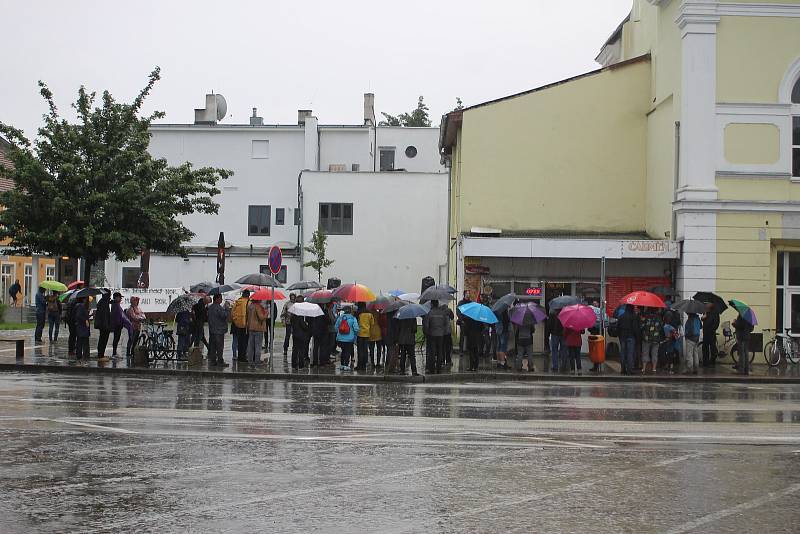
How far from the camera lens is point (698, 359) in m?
25.5

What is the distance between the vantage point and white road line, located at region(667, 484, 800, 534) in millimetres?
7996

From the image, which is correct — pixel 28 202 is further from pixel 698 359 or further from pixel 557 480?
pixel 557 480

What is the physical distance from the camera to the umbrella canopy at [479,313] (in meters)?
22.7

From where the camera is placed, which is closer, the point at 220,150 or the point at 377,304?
the point at 377,304

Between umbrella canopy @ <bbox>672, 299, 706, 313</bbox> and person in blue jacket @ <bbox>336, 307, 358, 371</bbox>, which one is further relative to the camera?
umbrella canopy @ <bbox>672, 299, 706, 313</bbox>

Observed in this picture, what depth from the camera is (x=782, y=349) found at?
26.1 meters

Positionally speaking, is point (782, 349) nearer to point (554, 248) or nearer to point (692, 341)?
point (692, 341)

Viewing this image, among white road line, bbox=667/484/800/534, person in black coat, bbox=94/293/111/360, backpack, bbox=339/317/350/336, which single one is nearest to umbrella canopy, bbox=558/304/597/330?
backpack, bbox=339/317/350/336

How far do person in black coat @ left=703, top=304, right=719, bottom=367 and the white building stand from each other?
2844 cm

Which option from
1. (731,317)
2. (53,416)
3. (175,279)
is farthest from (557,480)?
(175,279)

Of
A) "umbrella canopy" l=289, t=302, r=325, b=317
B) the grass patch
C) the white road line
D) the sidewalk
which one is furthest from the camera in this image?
the grass patch

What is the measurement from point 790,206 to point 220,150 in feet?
132

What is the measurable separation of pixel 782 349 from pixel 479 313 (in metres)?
8.72

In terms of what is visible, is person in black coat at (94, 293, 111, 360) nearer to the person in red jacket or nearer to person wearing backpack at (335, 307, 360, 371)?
person wearing backpack at (335, 307, 360, 371)
